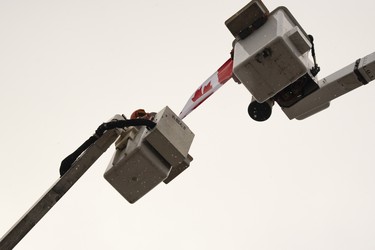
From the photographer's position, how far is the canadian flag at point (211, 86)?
3871 millimetres

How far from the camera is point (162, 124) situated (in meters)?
3.45

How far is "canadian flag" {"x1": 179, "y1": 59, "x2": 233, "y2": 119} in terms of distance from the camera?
387cm

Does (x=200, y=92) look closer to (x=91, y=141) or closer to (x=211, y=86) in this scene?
(x=211, y=86)

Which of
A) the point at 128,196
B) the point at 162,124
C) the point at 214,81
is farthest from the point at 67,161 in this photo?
the point at 214,81

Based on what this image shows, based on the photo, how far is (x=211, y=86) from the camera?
4000mm

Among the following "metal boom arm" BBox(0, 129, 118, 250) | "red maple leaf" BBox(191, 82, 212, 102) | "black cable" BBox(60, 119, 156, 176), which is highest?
"black cable" BBox(60, 119, 156, 176)

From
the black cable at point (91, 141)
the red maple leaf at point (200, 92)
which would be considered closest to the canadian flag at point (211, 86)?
the red maple leaf at point (200, 92)

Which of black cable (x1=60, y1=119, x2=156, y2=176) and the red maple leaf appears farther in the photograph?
the red maple leaf

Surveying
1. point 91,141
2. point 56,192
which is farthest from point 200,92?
point 56,192

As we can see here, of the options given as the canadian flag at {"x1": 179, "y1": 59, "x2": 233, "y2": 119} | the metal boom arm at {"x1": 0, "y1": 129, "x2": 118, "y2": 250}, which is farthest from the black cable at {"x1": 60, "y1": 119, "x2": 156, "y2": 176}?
the canadian flag at {"x1": 179, "y1": 59, "x2": 233, "y2": 119}

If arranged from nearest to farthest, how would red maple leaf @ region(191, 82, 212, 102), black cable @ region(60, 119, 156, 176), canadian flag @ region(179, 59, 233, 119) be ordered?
black cable @ region(60, 119, 156, 176) → canadian flag @ region(179, 59, 233, 119) → red maple leaf @ region(191, 82, 212, 102)

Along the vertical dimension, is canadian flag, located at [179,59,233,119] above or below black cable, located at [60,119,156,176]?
below

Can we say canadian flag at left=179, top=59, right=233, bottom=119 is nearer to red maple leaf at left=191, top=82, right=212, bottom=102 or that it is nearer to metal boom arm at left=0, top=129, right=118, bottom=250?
red maple leaf at left=191, top=82, right=212, bottom=102

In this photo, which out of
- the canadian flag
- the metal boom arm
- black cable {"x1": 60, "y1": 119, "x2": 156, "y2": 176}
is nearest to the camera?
the metal boom arm
